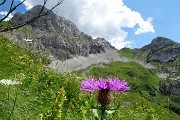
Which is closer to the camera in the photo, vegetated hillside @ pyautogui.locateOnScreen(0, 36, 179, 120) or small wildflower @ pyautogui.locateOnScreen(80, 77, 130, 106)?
small wildflower @ pyautogui.locateOnScreen(80, 77, 130, 106)

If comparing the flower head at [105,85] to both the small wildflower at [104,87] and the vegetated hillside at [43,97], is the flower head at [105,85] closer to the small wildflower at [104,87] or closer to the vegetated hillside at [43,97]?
the small wildflower at [104,87]

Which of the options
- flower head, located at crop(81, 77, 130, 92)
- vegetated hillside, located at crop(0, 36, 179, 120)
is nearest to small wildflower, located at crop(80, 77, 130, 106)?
flower head, located at crop(81, 77, 130, 92)

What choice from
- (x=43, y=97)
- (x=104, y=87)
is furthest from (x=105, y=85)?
(x=43, y=97)

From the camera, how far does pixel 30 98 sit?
9.59m

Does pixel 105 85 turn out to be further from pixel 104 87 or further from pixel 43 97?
pixel 43 97

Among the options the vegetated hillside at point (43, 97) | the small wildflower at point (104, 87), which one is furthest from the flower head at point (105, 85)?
the vegetated hillside at point (43, 97)

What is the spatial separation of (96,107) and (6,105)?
311cm

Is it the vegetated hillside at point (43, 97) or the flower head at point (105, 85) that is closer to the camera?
the flower head at point (105, 85)

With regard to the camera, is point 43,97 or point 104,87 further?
point 43,97

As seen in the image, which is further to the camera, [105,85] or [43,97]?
[43,97]

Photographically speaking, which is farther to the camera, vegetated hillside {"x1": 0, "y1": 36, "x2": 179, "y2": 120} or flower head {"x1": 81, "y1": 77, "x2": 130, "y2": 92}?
vegetated hillside {"x1": 0, "y1": 36, "x2": 179, "y2": 120}

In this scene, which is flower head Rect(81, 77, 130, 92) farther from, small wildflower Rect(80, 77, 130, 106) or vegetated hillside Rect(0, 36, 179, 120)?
vegetated hillside Rect(0, 36, 179, 120)

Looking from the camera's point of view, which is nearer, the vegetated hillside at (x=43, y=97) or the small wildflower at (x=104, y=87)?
the small wildflower at (x=104, y=87)

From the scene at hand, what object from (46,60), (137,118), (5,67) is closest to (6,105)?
(137,118)
